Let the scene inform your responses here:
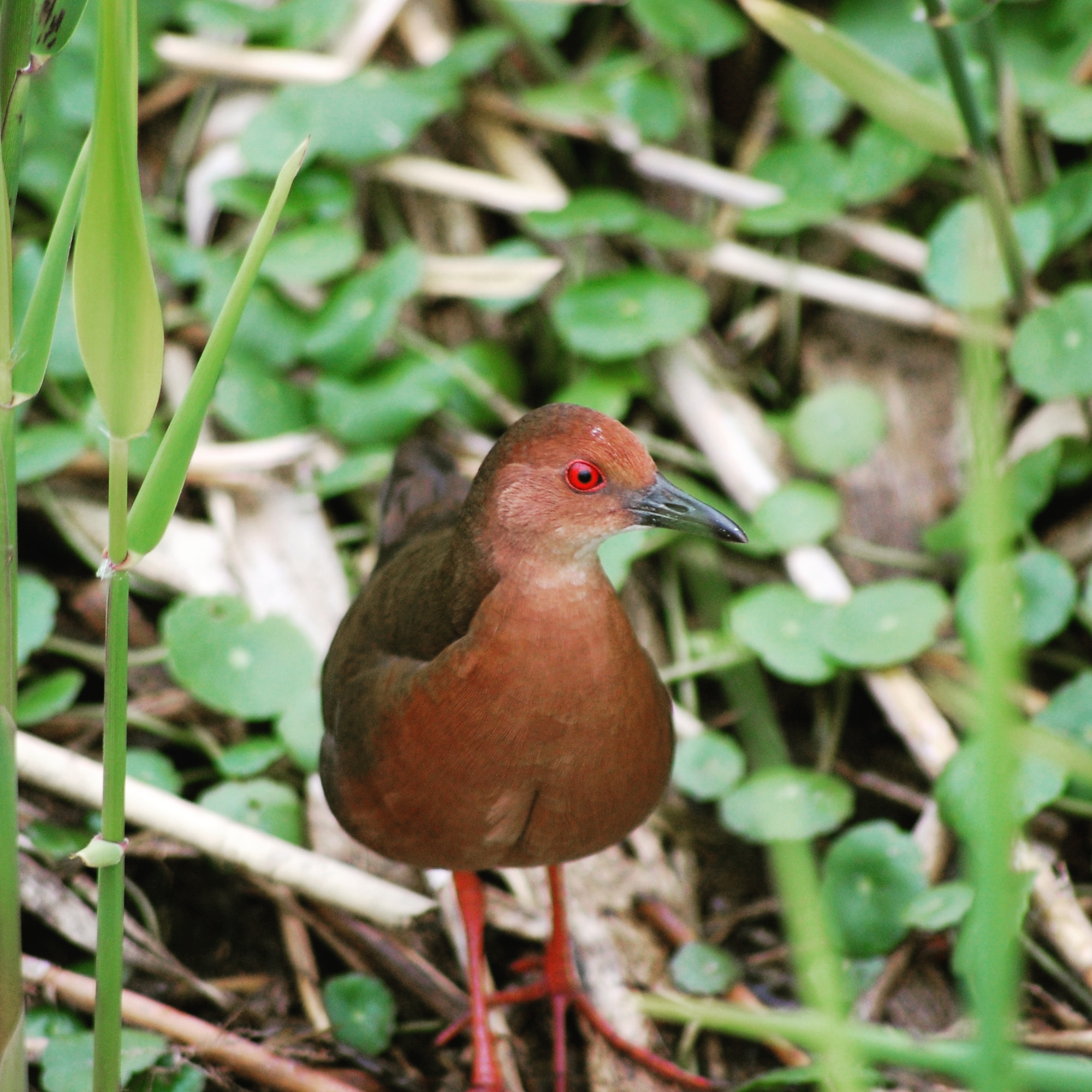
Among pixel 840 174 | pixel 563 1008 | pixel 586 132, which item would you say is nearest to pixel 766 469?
pixel 840 174

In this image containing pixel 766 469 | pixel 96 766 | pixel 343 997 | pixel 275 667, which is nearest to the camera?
pixel 343 997

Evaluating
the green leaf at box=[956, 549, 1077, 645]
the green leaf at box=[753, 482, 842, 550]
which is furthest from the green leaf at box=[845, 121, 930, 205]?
the green leaf at box=[956, 549, 1077, 645]

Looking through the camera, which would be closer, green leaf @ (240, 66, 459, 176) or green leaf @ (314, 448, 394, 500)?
green leaf @ (314, 448, 394, 500)

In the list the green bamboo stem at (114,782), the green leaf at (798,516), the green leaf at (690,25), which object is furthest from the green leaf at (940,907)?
the green leaf at (690,25)

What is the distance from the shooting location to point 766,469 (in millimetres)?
3246

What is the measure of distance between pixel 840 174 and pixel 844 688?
4.66 feet

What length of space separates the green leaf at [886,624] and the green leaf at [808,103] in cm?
139

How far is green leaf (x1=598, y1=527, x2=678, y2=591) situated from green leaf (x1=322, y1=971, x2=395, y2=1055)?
3.35ft

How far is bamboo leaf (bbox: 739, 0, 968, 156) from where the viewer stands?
251 centimetres

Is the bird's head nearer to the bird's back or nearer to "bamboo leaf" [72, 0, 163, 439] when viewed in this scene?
the bird's back

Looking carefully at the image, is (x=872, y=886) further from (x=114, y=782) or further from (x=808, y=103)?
(x=808, y=103)

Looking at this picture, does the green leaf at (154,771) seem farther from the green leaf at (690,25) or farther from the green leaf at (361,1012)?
the green leaf at (690,25)

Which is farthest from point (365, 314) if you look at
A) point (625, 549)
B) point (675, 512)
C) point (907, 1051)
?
point (907, 1051)

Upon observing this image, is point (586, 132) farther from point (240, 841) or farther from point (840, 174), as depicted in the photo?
point (240, 841)
